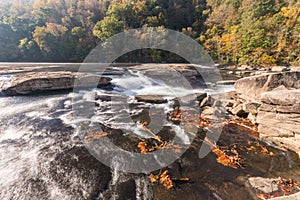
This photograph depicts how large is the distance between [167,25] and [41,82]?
4754 centimetres

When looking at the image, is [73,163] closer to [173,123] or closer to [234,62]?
[173,123]

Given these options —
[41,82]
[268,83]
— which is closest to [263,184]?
[268,83]

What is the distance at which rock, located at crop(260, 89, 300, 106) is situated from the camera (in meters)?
5.18

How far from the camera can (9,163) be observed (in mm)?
4504

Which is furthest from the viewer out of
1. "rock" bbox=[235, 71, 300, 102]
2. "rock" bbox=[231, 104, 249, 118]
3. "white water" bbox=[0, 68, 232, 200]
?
"rock" bbox=[231, 104, 249, 118]

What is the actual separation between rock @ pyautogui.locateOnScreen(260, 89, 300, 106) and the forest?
27.4 metres

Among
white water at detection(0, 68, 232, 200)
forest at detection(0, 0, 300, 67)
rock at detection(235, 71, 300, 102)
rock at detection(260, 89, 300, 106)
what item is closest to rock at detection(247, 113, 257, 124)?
rock at detection(235, 71, 300, 102)

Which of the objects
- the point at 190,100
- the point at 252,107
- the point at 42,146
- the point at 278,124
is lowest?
the point at 42,146

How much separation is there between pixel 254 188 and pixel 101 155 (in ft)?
13.8

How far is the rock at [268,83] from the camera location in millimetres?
7637

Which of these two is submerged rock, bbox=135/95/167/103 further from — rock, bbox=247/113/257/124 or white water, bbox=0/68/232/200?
rock, bbox=247/113/257/124

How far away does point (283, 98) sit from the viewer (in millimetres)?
5449

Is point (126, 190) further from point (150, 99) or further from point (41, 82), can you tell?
point (41, 82)

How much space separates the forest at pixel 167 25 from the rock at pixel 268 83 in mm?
24362
